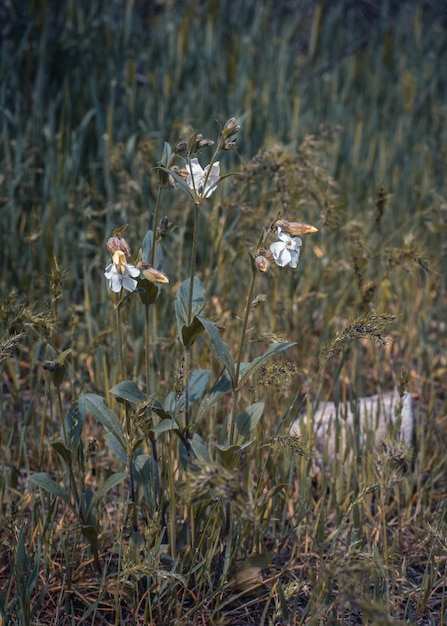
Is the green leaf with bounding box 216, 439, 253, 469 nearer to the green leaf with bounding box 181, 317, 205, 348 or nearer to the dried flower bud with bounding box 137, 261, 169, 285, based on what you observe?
the green leaf with bounding box 181, 317, 205, 348

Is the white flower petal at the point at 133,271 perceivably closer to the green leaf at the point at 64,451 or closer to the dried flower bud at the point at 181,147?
the dried flower bud at the point at 181,147

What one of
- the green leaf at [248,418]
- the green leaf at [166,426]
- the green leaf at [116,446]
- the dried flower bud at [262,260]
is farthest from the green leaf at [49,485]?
the dried flower bud at [262,260]

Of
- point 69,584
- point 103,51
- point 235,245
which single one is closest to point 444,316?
point 235,245

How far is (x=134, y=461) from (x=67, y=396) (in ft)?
2.87

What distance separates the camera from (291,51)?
405 cm

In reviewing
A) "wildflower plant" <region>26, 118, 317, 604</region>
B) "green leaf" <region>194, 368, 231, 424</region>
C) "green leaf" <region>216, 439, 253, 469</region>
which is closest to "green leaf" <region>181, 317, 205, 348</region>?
"wildflower plant" <region>26, 118, 317, 604</region>

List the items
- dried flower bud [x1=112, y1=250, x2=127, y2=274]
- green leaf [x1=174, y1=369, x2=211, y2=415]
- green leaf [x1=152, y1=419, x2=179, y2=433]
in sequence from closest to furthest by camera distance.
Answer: dried flower bud [x1=112, y1=250, x2=127, y2=274], green leaf [x1=152, y1=419, x2=179, y2=433], green leaf [x1=174, y1=369, x2=211, y2=415]

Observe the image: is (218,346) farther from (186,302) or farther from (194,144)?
(194,144)

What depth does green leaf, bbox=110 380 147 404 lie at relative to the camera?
1.41m

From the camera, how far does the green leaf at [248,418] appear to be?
4.75 feet

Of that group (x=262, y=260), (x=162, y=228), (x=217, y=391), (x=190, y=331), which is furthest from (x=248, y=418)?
(x=162, y=228)

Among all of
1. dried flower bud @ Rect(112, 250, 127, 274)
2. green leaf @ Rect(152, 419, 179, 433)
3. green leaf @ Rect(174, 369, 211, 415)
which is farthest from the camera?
green leaf @ Rect(174, 369, 211, 415)

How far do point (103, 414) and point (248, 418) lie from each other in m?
0.30

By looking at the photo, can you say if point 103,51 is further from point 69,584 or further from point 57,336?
point 69,584
